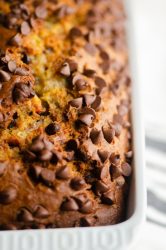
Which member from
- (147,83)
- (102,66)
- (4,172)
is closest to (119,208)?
(4,172)

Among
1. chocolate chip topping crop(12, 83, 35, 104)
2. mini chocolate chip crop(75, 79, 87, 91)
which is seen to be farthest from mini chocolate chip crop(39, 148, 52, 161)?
mini chocolate chip crop(75, 79, 87, 91)

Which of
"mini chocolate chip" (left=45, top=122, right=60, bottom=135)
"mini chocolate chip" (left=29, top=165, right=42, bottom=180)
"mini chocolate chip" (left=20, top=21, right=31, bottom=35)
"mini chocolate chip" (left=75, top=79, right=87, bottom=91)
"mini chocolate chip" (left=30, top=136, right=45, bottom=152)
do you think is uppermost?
"mini chocolate chip" (left=20, top=21, right=31, bottom=35)

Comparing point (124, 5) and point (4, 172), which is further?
point (124, 5)

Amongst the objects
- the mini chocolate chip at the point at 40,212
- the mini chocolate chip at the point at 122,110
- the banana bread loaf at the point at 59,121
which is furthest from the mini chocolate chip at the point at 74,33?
the mini chocolate chip at the point at 40,212

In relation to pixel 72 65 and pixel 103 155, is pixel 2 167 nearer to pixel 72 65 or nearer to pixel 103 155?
pixel 103 155

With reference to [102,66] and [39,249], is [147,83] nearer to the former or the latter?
[102,66]

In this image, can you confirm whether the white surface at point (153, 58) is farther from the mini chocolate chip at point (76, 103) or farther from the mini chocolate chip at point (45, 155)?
the mini chocolate chip at point (45, 155)

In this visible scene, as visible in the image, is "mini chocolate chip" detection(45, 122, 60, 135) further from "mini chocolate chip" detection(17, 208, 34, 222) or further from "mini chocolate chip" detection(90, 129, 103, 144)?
"mini chocolate chip" detection(17, 208, 34, 222)
